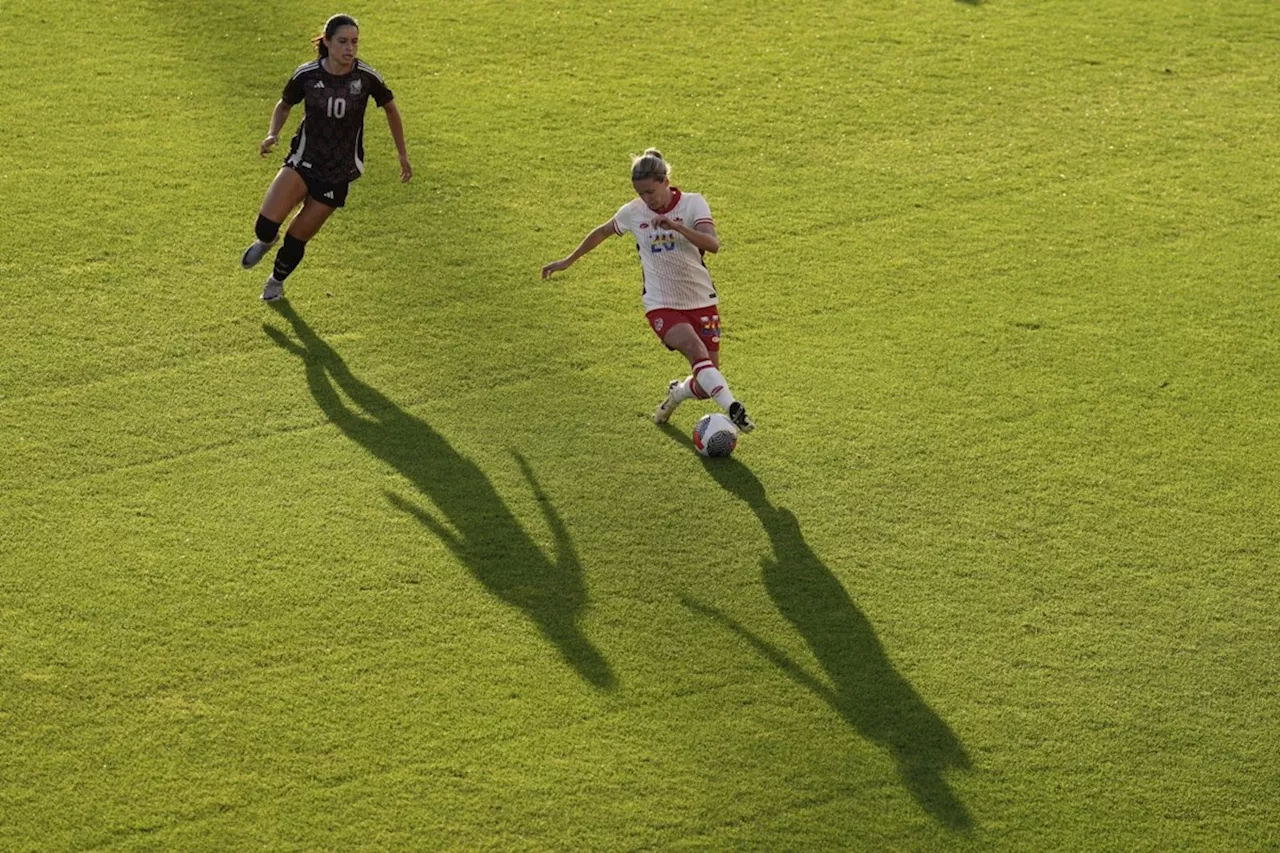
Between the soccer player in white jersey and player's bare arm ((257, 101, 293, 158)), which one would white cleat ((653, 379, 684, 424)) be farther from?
player's bare arm ((257, 101, 293, 158))

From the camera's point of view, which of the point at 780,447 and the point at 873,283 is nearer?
the point at 780,447

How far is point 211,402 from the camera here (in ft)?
25.1

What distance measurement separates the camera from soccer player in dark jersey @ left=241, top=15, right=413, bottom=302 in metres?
8.09

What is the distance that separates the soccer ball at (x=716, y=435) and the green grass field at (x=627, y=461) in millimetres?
98

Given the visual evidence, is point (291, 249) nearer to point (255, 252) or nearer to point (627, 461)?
point (255, 252)

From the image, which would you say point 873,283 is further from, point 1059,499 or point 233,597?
point 233,597

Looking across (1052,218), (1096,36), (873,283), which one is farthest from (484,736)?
(1096,36)

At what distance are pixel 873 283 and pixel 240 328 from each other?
3.57 metres

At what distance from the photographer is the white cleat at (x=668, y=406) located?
24.8ft

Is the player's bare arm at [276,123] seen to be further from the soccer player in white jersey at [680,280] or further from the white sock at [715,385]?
the white sock at [715,385]

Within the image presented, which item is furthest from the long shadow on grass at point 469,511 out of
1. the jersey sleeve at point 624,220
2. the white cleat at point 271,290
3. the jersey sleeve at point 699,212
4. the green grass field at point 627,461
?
the jersey sleeve at point 699,212

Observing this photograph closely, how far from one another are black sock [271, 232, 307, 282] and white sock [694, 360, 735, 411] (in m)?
2.51

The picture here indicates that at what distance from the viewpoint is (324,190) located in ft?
27.4

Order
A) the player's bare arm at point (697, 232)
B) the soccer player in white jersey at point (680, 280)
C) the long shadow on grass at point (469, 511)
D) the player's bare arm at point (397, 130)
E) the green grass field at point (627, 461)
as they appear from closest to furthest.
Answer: the green grass field at point (627, 461) → the long shadow on grass at point (469, 511) → the player's bare arm at point (697, 232) → the soccer player in white jersey at point (680, 280) → the player's bare arm at point (397, 130)
